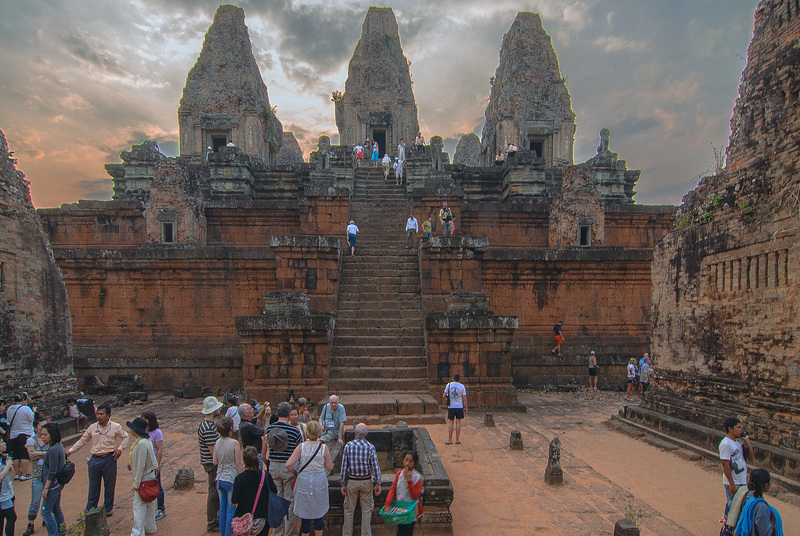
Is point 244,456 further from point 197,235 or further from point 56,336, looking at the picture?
point 197,235

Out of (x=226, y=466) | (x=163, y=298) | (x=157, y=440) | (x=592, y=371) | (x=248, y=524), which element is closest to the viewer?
(x=248, y=524)

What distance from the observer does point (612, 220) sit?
14242mm

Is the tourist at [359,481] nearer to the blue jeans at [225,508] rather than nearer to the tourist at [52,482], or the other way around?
the blue jeans at [225,508]

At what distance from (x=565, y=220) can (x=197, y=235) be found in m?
11.1

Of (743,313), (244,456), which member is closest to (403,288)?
(743,313)

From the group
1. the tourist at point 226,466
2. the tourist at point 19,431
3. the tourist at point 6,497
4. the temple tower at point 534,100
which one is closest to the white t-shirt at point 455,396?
the tourist at point 226,466

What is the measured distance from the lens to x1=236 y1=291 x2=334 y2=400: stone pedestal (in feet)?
26.7

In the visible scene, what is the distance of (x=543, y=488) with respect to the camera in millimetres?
5066

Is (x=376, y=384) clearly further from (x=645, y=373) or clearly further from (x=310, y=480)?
(x=645, y=373)

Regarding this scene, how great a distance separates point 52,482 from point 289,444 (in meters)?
2.17

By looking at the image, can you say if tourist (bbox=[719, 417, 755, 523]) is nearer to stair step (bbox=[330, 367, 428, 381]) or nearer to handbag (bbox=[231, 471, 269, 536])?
handbag (bbox=[231, 471, 269, 536])

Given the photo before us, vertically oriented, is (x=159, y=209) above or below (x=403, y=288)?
above

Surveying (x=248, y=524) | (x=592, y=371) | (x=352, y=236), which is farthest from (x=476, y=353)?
(x=248, y=524)

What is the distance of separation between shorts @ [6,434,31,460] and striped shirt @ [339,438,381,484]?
3707 millimetres
